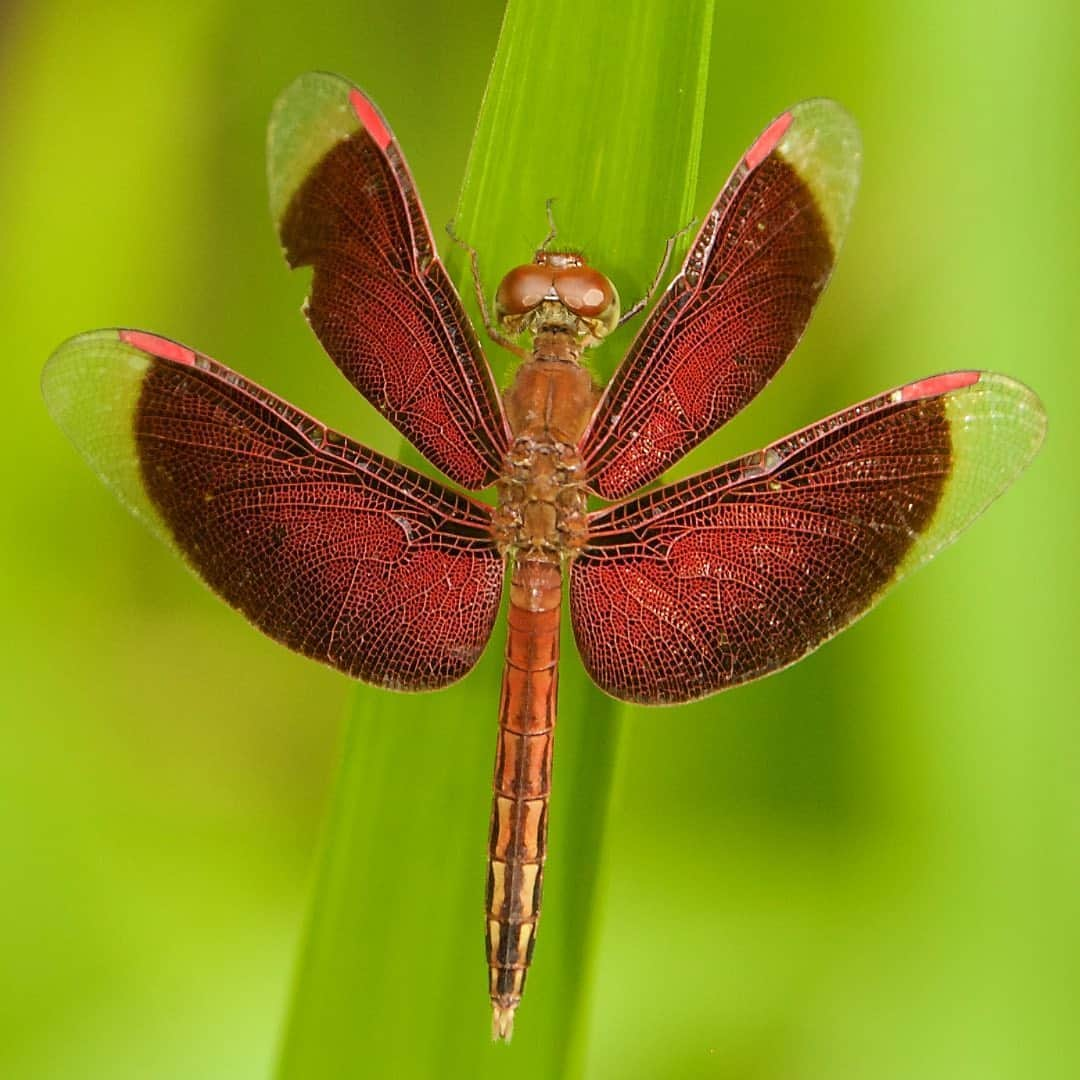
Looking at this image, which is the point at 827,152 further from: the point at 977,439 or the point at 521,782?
the point at 521,782

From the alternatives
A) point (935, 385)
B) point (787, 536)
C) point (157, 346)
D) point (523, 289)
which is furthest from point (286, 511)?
point (935, 385)

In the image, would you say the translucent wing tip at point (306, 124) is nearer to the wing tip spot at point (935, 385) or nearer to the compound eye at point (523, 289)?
the compound eye at point (523, 289)

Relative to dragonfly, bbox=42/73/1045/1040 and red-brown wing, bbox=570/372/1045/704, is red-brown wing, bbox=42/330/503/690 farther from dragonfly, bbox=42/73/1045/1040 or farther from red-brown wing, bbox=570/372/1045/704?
red-brown wing, bbox=570/372/1045/704

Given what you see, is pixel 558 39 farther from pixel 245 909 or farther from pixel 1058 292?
pixel 245 909

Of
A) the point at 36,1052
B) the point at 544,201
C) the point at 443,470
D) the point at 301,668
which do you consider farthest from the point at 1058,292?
the point at 36,1052

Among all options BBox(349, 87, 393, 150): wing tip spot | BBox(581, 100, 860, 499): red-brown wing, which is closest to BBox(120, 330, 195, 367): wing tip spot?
BBox(349, 87, 393, 150): wing tip spot
